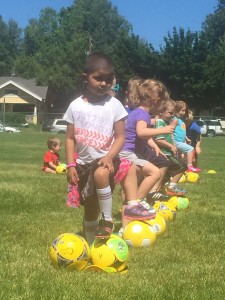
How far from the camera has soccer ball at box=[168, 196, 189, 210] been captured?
8.50m

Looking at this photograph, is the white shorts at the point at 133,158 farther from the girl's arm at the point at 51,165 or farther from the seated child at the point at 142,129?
the girl's arm at the point at 51,165

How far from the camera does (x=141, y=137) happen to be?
7.04 m

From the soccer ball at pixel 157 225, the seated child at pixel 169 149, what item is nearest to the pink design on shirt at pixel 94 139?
the soccer ball at pixel 157 225

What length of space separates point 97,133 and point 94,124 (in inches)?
3.6

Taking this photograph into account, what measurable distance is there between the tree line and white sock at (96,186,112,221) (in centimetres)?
5341

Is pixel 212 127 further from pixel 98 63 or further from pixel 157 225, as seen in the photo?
pixel 98 63

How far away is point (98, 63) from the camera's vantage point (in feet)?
18.7

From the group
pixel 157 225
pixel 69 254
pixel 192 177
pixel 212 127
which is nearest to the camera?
pixel 69 254

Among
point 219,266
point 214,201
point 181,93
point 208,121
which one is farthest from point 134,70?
point 219,266

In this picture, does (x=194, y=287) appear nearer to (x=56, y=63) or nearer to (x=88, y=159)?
(x=88, y=159)

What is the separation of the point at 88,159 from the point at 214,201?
425 centimetres

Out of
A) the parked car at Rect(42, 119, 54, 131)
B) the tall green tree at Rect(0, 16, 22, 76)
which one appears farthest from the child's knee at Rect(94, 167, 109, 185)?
the tall green tree at Rect(0, 16, 22, 76)

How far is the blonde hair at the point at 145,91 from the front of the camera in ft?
23.6

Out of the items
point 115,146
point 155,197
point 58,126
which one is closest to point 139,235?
point 115,146
